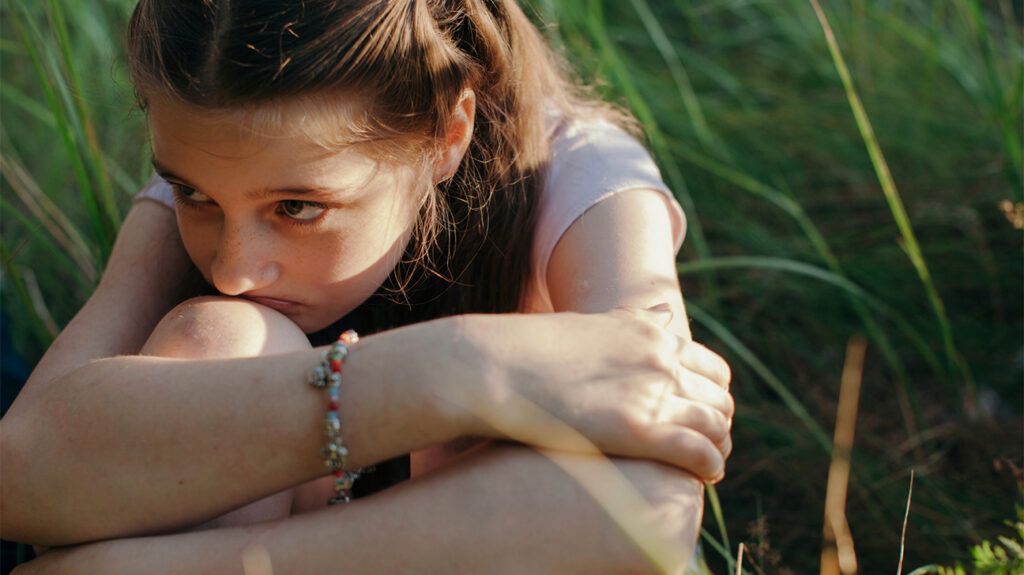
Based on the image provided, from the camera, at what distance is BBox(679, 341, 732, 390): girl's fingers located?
121 cm

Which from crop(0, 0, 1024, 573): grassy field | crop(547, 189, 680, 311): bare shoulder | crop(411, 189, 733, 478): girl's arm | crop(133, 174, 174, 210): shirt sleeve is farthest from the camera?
crop(0, 0, 1024, 573): grassy field

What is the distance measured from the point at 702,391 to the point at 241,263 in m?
0.58

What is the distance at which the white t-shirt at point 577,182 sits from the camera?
4.84ft

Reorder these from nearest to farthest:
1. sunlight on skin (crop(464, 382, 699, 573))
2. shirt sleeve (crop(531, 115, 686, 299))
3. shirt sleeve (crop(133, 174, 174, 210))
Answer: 1. sunlight on skin (crop(464, 382, 699, 573))
2. shirt sleeve (crop(531, 115, 686, 299))
3. shirt sleeve (crop(133, 174, 174, 210))

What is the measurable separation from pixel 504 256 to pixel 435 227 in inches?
4.8

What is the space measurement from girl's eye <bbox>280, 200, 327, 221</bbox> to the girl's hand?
27 cm

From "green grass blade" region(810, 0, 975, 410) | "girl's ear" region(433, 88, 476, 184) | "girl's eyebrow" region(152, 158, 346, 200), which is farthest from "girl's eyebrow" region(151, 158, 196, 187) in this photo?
"green grass blade" region(810, 0, 975, 410)

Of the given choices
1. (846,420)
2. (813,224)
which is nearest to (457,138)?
(846,420)

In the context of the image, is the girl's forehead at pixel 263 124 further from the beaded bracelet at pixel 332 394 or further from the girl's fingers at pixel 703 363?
the girl's fingers at pixel 703 363

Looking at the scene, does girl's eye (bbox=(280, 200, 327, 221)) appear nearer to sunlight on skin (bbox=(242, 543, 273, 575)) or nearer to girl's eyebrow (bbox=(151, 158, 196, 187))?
girl's eyebrow (bbox=(151, 158, 196, 187))

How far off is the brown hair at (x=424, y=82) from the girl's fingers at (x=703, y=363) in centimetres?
39

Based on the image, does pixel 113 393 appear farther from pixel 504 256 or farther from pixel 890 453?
pixel 890 453

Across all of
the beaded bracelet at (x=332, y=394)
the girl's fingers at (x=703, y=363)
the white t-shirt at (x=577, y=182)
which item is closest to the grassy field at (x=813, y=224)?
the white t-shirt at (x=577, y=182)

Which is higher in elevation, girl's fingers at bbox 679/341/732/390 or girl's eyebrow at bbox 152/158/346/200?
girl's eyebrow at bbox 152/158/346/200
